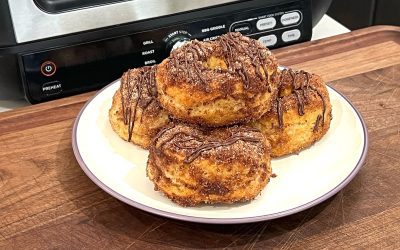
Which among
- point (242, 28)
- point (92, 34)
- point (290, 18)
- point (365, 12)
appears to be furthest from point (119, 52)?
point (365, 12)

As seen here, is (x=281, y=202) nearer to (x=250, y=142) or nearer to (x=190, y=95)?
(x=250, y=142)

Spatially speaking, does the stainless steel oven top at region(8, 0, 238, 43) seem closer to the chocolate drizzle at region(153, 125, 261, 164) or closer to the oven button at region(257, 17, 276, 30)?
the oven button at region(257, 17, 276, 30)

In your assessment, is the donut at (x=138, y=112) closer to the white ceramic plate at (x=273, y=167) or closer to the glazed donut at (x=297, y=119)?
the white ceramic plate at (x=273, y=167)

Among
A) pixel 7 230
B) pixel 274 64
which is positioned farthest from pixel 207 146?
pixel 7 230

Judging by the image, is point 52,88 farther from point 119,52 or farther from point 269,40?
point 269,40

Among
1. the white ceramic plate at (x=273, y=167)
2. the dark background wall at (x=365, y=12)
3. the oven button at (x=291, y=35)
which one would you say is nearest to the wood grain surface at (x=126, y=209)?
the white ceramic plate at (x=273, y=167)

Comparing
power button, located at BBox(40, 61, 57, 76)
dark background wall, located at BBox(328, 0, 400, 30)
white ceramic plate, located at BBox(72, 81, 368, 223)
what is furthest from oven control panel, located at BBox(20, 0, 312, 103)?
dark background wall, located at BBox(328, 0, 400, 30)

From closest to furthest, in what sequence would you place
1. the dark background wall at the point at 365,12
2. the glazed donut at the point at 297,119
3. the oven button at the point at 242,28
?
the glazed donut at the point at 297,119
the oven button at the point at 242,28
the dark background wall at the point at 365,12
